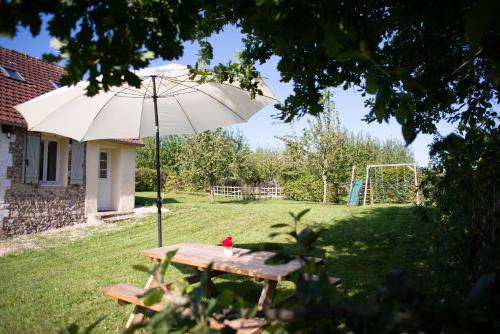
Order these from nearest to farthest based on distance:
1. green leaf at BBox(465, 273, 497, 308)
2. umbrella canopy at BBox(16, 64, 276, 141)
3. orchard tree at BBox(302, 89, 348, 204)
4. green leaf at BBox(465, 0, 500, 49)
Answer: green leaf at BBox(465, 273, 497, 308) → green leaf at BBox(465, 0, 500, 49) → umbrella canopy at BBox(16, 64, 276, 141) → orchard tree at BBox(302, 89, 348, 204)

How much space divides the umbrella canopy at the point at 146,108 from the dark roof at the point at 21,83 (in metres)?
5.11

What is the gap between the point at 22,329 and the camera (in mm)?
3574

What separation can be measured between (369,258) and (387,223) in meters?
3.84

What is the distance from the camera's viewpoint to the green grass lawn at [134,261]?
4027mm

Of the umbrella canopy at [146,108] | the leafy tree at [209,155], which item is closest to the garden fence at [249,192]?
the leafy tree at [209,155]

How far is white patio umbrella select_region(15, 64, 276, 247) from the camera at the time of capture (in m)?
4.43

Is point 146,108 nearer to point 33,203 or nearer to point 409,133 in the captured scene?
point 409,133

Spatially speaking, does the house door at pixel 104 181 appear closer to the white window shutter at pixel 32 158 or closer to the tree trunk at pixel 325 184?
the white window shutter at pixel 32 158

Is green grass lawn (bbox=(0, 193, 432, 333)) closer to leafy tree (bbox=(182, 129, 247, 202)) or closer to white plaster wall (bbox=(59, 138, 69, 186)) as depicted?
white plaster wall (bbox=(59, 138, 69, 186))

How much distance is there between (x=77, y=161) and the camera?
10516mm

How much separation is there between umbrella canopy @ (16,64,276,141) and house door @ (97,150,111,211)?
786 cm

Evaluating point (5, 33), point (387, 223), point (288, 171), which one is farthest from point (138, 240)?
point (288, 171)

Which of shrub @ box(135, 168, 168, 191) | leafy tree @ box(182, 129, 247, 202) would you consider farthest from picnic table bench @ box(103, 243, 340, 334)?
shrub @ box(135, 168, 168, 191)

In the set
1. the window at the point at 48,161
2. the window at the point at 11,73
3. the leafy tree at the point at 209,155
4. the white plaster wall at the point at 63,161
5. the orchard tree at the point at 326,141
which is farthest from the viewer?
the leafy tree at the point at 209,155
